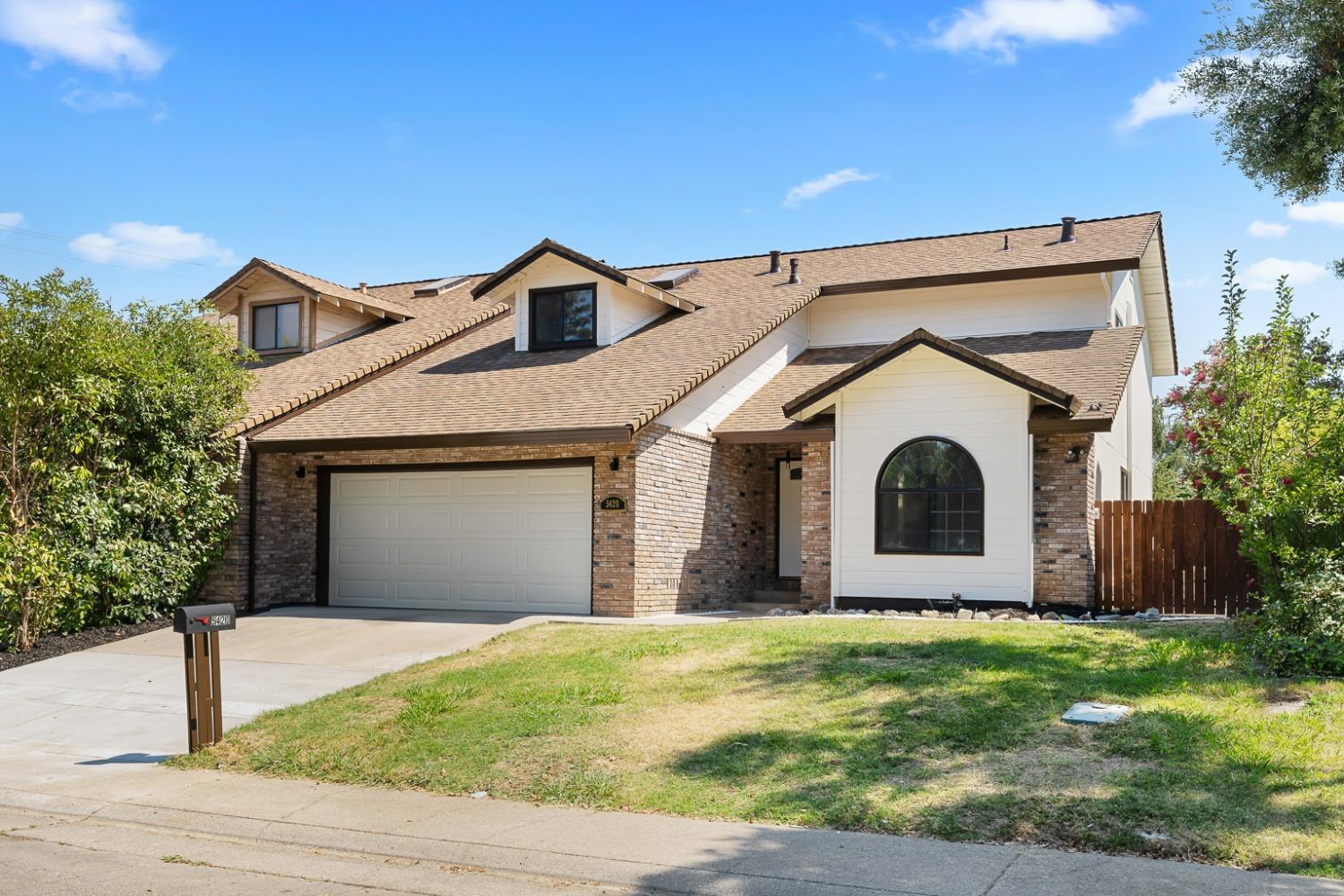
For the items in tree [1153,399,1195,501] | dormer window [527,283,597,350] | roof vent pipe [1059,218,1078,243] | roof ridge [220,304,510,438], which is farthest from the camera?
tree [1153,399,1195,501]

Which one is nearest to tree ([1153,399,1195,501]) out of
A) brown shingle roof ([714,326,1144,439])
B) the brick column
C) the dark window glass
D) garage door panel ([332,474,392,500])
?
brown shingle roof ([714,326,1144,439])

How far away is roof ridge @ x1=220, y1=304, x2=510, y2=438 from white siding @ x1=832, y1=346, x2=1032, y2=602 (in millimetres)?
8740

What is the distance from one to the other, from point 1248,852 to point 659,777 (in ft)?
11.9

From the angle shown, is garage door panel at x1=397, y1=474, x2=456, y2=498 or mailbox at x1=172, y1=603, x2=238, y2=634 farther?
A: garage door panel at x1=397, y1=474, x2=456, y2=498

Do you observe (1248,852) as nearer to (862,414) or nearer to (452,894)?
(452,894)

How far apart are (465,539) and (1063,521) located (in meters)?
9.03

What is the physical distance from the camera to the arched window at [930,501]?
15.8 meters

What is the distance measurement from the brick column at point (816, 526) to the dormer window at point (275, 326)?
37.3ft

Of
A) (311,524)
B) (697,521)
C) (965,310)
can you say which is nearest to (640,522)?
(697,521)

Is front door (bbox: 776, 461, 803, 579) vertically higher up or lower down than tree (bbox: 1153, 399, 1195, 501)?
lower down

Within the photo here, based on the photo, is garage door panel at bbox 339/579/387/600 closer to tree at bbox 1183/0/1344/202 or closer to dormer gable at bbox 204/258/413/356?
dormer gable at bbox 204/258/413/356

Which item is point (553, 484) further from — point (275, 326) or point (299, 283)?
point (275, 326)

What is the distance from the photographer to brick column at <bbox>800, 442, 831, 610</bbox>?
55.1 feet

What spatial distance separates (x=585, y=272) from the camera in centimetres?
1934
